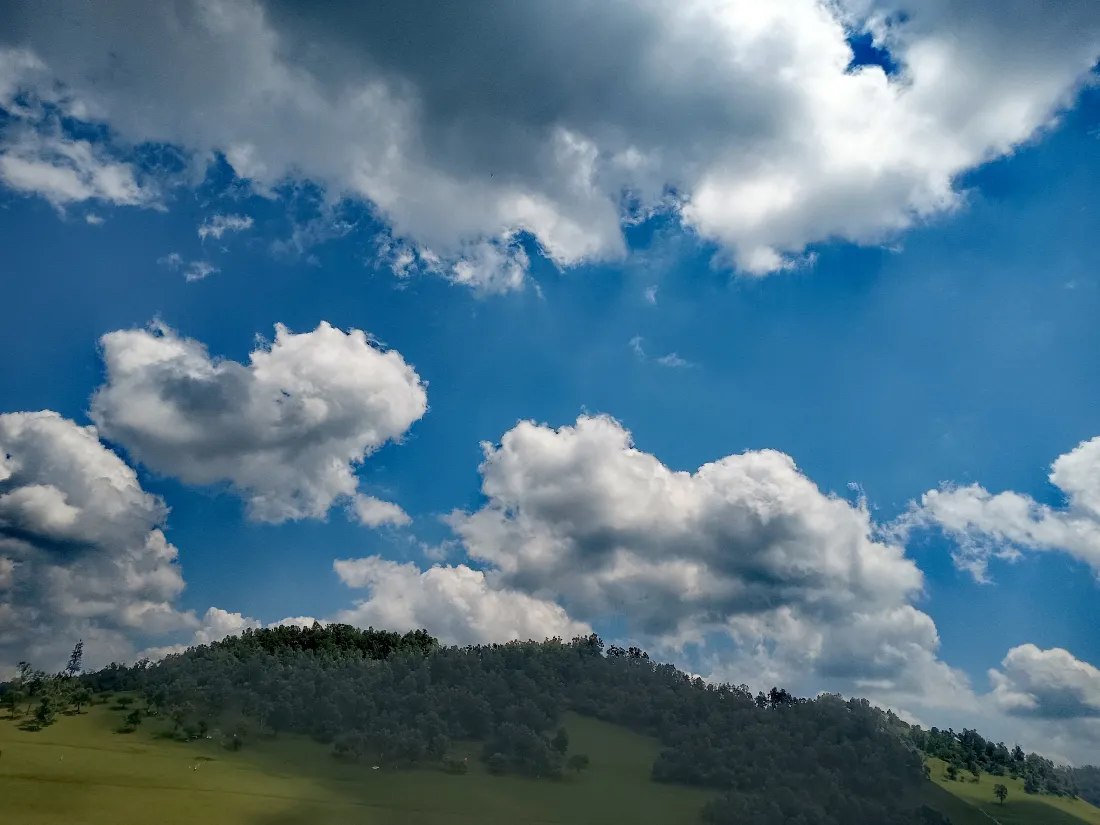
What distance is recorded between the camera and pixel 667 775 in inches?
2269

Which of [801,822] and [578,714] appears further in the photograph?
[578,714]

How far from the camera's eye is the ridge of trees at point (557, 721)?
54.2 meters

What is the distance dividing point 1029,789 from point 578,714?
3805 centimetres

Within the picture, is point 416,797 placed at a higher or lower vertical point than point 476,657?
lower

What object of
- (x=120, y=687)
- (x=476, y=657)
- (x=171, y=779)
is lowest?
(x=171, y=779)

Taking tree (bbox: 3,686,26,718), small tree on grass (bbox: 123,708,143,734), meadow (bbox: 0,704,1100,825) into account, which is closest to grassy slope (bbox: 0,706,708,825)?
meadow (bbox: 0,704,1100,825)

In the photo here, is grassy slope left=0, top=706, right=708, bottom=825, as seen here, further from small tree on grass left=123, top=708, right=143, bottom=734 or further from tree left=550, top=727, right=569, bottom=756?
tree left=550, top=727, right=569, bottom=756

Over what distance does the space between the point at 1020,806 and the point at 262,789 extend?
181 feet

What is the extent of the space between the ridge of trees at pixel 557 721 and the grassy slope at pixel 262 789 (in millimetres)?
2115

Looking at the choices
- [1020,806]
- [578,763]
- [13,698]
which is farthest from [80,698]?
[1020,806]

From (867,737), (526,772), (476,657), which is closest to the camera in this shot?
(526,772)

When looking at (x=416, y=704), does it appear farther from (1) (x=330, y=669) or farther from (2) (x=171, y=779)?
(2) (x=171, y=779)

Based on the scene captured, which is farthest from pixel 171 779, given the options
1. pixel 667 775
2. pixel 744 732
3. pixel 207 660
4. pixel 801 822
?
pixel 744 732

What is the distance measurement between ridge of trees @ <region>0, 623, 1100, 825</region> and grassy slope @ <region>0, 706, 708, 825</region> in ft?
6.94
